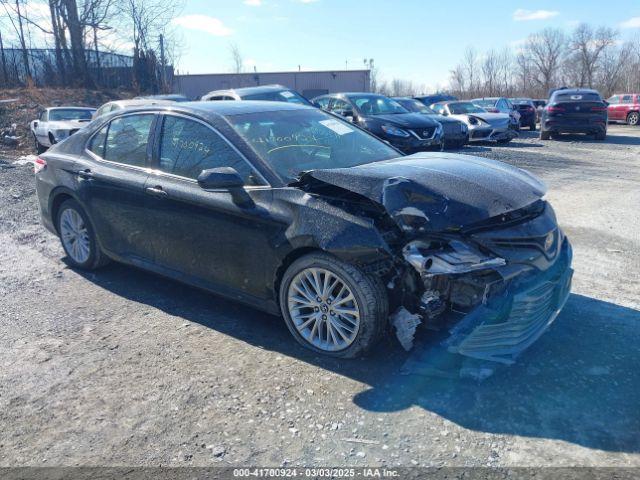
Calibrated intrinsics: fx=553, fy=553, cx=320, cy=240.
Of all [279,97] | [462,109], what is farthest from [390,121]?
[462,109]

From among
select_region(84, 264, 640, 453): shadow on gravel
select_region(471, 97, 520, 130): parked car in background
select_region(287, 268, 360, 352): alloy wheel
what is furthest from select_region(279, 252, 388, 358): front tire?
select_region(471, 97, 520, 130): parked car in background

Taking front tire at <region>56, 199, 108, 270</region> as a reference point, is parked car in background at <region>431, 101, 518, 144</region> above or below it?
above

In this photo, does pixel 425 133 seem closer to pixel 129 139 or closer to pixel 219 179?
pixel 129 139

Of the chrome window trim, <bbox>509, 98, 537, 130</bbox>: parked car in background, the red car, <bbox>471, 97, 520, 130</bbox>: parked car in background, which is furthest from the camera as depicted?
the red car

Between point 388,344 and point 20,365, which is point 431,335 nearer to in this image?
point 388,344

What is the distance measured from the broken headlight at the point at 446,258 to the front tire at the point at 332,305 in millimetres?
293

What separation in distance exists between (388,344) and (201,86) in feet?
174

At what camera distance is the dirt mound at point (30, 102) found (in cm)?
1900

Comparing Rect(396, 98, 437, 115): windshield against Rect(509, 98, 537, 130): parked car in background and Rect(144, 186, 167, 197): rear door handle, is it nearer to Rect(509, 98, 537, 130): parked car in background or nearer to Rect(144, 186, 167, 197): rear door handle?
Rect(509, 98, 537, 130): parked car in background

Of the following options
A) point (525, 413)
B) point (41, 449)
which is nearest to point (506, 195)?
point (525, 413)

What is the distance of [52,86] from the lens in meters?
28.4

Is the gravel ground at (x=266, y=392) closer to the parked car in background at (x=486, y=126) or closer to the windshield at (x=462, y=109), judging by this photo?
the parked car in background at (x=486, y=126)

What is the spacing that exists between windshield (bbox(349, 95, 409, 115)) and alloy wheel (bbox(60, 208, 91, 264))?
9.09 metres

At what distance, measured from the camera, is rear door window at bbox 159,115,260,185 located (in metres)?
4.04
